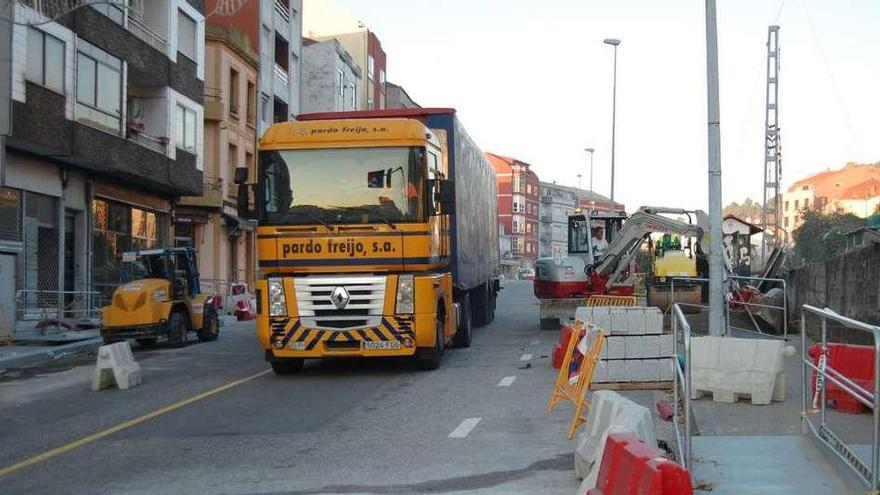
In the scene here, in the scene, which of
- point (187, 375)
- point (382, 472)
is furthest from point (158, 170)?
point (382, 472)

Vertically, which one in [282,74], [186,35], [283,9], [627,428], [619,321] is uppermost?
[283,9]

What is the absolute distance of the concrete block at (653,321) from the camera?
42.3 ft

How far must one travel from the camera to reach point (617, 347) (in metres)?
12.2

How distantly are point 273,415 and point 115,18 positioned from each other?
2069 cm

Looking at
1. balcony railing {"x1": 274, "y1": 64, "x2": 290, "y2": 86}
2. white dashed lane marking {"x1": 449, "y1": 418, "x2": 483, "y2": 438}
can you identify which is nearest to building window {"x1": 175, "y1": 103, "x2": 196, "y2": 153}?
balcony railing {"x1": 274, "y1": 64, "x2": 290, "y2": 86}

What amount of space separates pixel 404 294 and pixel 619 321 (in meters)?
2.93

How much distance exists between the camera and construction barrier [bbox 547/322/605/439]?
9.60 metres

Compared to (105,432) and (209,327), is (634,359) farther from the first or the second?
(209,327)

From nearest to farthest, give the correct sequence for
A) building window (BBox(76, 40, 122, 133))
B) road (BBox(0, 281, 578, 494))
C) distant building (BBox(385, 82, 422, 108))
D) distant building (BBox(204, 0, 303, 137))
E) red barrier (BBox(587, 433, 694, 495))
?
red barrier (BBox(587, 433, 694, 495)) → road (BBox(0, 281, 578, 494)) → building window (BBox(76, 40, 122, 133)) → distant building (BBox(204, 0, 303, 137)) → distant building (BBox(385, 82, 422, 108))

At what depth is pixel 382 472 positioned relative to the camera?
7.80 m

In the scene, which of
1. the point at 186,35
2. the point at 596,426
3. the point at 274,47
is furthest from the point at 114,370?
the point at 274,47

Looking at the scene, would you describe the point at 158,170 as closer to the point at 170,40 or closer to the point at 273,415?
the point at 170,40

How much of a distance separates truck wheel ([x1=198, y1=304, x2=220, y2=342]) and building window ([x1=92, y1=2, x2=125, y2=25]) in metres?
9.45

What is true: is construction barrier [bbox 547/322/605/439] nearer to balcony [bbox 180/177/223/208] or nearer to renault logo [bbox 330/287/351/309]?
renault logo [bbox 330/287/351/309]
